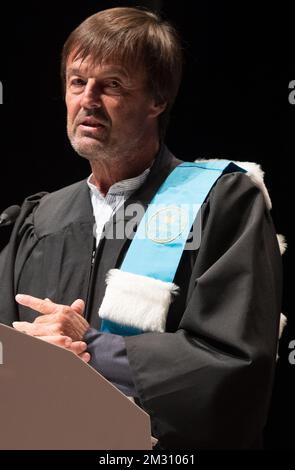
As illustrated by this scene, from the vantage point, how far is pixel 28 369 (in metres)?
1.44

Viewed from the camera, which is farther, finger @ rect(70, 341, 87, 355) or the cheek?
the cheek

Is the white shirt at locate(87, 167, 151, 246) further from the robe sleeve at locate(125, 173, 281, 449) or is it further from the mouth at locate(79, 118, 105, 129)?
the robe sleeve at locate(125, 173, 281, 449)

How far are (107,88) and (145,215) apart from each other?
1.40 feet

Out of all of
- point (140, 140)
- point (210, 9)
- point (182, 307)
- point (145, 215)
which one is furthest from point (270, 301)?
point (210, 9)

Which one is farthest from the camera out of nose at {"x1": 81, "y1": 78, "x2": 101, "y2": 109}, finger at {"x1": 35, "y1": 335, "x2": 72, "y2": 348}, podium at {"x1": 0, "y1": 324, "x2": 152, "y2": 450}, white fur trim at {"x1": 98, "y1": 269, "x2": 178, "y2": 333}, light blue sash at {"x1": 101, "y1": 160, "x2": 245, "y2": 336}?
nose at {"x1": 81, "y1": 78, "x2": 101, "y2": 109}

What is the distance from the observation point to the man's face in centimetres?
272

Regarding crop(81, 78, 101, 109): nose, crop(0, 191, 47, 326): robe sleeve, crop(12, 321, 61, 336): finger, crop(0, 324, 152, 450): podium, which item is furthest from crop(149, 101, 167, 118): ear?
crop(0, 324, 152, 450): podium

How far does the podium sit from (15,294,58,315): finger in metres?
0.79

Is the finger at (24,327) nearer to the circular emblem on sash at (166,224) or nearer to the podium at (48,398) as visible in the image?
the circular emblem on sash at (166,224)

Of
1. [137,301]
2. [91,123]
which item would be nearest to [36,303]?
[137,301]

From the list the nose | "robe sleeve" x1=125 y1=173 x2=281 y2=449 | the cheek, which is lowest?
"robe sleeve" x1=125 y1=173 x2=281 y2=449

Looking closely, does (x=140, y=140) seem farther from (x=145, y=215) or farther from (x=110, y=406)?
(x=110, y=406)

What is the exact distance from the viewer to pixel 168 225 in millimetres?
2680

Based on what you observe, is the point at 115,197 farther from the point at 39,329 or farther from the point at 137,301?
the point at 39,329
